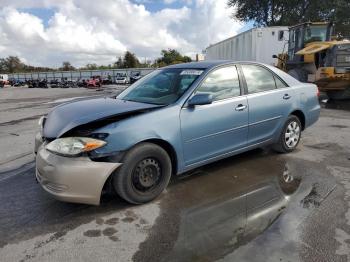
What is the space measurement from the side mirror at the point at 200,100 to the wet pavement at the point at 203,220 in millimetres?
1043

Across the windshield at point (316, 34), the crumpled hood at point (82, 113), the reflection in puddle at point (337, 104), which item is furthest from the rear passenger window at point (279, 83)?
the windshield at point (316, 34)

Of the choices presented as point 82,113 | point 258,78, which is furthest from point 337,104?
point 82,113

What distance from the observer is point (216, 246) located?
2891mm

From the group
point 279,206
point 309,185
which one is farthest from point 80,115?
point 309,185

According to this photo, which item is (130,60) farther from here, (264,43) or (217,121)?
(217,121)

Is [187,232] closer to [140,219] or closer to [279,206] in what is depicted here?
[140,219]

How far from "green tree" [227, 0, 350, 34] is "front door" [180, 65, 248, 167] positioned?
Result: 29.5 m

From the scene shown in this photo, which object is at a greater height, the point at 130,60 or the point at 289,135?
the point at 130,60

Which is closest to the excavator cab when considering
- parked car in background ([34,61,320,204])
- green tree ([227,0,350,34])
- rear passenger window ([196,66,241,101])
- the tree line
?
parked car in background ([34,61,320,204])

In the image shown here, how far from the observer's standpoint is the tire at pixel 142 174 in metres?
3.49

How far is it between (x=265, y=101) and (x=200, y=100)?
1.35m

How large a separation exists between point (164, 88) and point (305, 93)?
2.50 meters

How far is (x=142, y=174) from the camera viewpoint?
3.67 meters

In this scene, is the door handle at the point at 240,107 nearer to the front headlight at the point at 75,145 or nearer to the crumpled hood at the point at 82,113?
the crumpled hood at the point at 82,113
